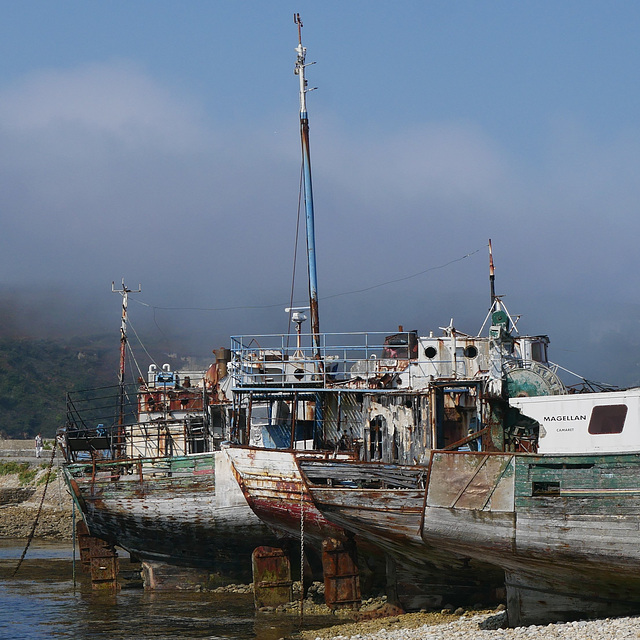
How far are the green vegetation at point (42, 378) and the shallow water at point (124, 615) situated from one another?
64.9m

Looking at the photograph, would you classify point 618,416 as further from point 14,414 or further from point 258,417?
point 14,414

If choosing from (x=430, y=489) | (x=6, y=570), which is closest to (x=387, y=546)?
(x=430, y=489)

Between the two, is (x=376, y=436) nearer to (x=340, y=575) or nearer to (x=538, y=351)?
(x=340, y=575)

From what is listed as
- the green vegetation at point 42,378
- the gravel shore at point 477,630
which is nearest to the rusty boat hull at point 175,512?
the gravel shore at point 477,630

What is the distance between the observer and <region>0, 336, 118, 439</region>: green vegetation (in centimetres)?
9375

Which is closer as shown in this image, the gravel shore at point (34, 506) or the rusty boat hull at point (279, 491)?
the rusty boat hull at point (279, 491)

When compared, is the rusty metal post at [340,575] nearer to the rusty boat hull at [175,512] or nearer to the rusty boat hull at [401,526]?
the rusty boat hull at [401,526]

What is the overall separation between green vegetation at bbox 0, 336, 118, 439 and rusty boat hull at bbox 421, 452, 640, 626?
7571 cm

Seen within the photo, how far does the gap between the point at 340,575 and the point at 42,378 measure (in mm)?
92562

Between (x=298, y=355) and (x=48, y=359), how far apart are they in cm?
9512

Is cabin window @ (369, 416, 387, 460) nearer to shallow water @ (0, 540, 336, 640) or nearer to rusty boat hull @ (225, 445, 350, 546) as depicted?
rusty boat hull @ (225, 445, 350, 546)

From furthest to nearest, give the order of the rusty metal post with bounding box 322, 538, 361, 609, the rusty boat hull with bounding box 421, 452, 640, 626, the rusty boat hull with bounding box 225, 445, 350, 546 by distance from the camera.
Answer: the rusty boat hull with bounding box 225, 445, 350, 546, the rusty metal post with bounding box 322, 538, 361, 609, the rusty boat hull with bounding box 421, 452, 640, 626

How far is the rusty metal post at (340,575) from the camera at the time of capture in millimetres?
22172

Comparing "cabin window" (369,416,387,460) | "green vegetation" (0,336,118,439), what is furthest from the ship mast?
"green vegetation" (0,336,118,439)
